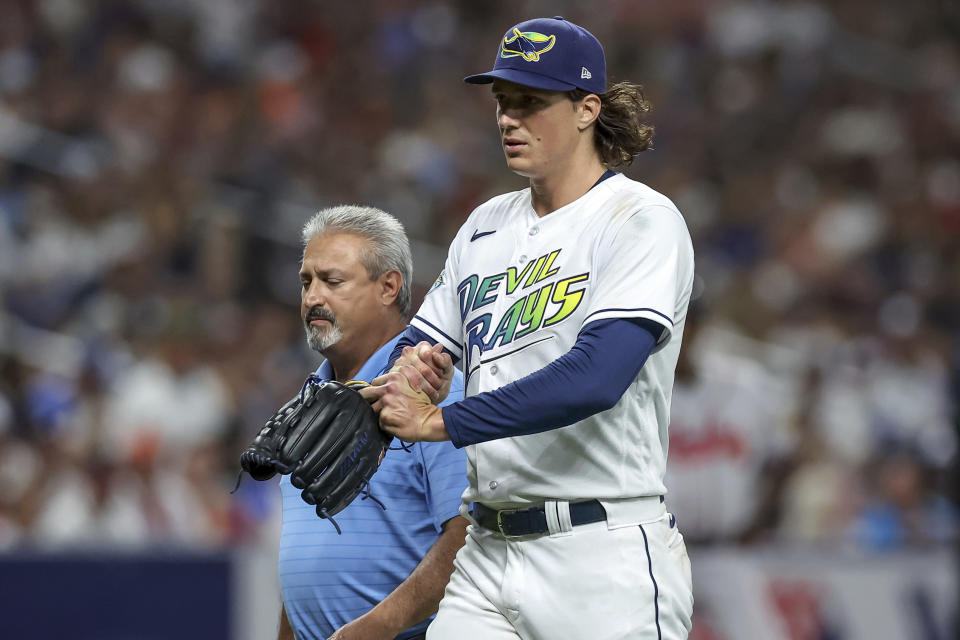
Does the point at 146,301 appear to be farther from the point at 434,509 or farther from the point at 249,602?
the point at 434,509

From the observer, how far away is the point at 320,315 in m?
3.92

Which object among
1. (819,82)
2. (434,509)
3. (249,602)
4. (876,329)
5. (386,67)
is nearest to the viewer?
(434,509)

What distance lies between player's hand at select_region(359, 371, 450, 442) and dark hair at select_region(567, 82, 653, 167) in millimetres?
794

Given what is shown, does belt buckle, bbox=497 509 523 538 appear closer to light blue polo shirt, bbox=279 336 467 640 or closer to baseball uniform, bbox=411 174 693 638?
baseball uniform, bbox=411 174 693 638

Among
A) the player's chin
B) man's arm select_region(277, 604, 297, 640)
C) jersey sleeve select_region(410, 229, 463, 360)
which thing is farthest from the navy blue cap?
man's arm select_region(277, 604, 297, 640)

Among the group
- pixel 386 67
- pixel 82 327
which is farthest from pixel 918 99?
pixel 82 327

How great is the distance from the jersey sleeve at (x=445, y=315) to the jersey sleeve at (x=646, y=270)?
0.53 metres

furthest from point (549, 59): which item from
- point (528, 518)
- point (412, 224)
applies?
point (412, 224)

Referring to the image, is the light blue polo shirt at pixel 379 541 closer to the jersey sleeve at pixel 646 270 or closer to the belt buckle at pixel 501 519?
the belt buckle at pixel 501 519

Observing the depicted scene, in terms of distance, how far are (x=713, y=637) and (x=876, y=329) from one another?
4.62m

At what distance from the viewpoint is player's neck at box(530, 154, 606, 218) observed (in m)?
3.44

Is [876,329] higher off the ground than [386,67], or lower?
lower

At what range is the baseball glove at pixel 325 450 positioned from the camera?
326cm

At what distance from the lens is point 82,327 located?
9.61 m
